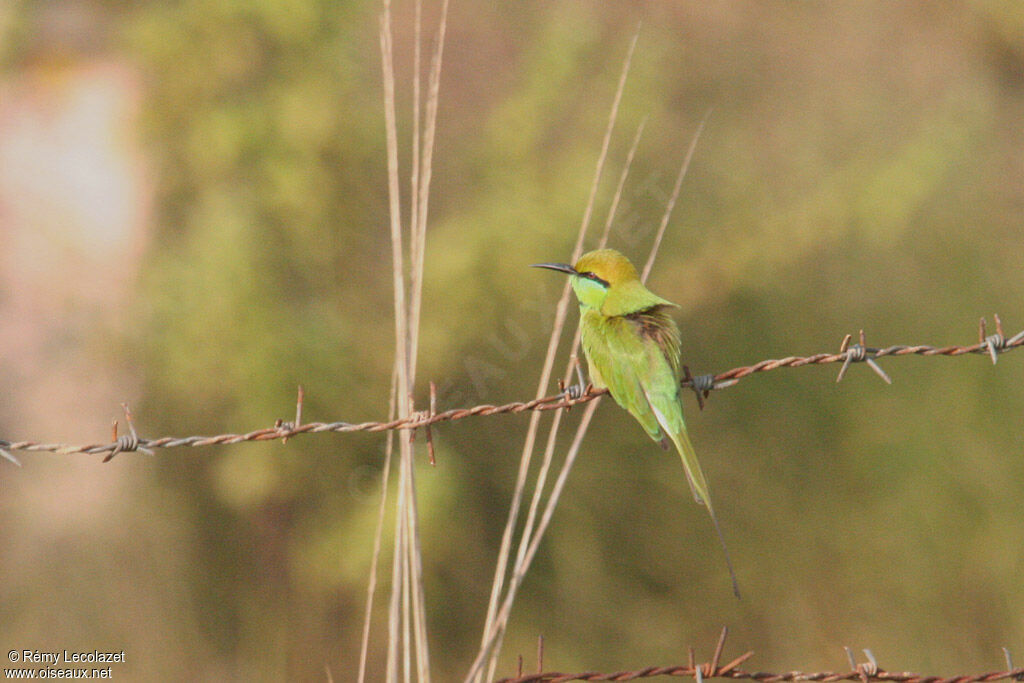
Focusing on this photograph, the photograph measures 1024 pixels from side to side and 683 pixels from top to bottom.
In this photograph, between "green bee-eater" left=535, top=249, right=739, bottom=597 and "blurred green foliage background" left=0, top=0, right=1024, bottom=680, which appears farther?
"blurred green foliage background" left=0, top=0, right=1024, bottom=680

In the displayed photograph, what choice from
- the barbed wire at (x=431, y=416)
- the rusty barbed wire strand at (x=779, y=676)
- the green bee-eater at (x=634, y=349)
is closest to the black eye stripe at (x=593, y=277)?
the green bee-eater at (x=634, y=349)

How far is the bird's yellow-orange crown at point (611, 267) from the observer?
2.83 metres

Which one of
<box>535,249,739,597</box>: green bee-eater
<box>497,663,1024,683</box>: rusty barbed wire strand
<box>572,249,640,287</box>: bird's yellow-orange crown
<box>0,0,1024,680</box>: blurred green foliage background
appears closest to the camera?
<box>497,663,1024,683</box>: rusty barbed wire strand

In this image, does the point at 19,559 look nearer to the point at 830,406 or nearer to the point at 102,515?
the point at 102,515

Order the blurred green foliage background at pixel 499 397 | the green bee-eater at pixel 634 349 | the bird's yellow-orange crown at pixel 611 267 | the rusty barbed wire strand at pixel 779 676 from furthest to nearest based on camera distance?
the blurred green foliage background at pixel 499 397, the bird's yellow-orange crown at pixel 611 267, the green bee-eater at pixel 634 349, the rusty barbed wire strand at pixel 779 676

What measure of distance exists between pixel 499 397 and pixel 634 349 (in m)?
2.49

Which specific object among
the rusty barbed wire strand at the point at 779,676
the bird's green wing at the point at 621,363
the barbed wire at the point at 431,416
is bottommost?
A: the rusty barbed wire strand at the point at 779,676

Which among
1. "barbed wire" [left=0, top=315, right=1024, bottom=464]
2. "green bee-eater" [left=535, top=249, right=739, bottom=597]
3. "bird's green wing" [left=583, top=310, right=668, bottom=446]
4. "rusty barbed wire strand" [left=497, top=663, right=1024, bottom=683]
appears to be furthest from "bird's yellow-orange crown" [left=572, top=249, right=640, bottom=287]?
"rusty barbed wire strand" [left=497, top=663, right=1024, bottom=683]

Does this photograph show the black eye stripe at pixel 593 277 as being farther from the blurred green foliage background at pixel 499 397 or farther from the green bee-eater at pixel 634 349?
the blurred green foliage background at pixel 499 397

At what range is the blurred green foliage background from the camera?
14.9 feet

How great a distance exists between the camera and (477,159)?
496 centimetres

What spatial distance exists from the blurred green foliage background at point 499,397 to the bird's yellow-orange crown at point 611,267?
68.1 inches

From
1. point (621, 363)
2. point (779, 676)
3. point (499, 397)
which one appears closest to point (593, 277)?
point (621, 363)

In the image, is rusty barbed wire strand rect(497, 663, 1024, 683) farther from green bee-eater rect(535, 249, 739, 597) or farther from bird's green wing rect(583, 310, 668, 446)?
bird's green wing rect(583, 310, 668, 446)
